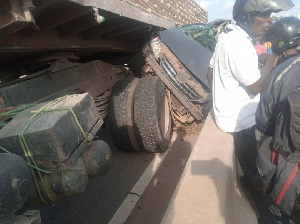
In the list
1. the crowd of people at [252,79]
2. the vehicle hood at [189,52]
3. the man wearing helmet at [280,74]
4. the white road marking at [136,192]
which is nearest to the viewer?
the man wearing helmet at [280,74]

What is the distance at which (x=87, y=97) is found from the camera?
1.89m

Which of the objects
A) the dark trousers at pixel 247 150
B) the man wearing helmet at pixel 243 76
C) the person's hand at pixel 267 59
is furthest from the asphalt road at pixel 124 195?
the person's hand at pixel 267 59

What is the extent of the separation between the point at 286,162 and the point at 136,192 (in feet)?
6.76

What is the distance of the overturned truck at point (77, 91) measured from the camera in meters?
1.42

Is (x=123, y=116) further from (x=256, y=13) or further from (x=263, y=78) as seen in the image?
(x=256, y=13)

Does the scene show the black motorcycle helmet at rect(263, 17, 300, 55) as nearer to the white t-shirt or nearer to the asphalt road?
the white t-shirt

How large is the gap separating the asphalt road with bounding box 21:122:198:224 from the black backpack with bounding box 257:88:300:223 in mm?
1492

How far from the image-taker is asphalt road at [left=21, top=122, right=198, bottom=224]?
2.90 meters

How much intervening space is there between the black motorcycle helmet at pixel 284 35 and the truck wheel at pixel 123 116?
2.07 metres

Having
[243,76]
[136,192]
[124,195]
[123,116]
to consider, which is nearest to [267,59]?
[243,76]

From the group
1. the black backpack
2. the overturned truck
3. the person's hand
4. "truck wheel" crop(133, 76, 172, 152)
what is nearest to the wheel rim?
the overturned truck

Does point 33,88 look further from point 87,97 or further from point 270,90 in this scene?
point 270,90

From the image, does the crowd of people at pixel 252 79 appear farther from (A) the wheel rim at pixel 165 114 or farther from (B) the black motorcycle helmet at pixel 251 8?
(A) the wheel rim at pixel 165 114

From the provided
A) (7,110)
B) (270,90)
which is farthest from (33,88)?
(270,90)
